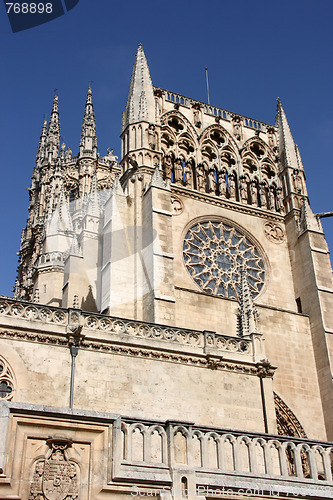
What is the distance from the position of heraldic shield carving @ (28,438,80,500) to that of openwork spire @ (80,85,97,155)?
37.4 meters

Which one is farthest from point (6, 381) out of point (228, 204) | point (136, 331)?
point (228, 204)

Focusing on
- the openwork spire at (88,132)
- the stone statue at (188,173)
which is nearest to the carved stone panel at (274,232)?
the stone statue at (188,173)

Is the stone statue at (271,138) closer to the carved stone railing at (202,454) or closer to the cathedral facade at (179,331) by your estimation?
the cathedral facade at (179,331)

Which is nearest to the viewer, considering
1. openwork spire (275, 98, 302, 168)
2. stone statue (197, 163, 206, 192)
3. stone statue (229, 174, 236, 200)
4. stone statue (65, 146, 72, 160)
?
stone statue (197, 163, 206, 192)

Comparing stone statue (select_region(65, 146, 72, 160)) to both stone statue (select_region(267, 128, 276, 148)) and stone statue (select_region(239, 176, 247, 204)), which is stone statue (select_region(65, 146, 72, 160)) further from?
stone statue (select_region(239, 176, 247, 204))

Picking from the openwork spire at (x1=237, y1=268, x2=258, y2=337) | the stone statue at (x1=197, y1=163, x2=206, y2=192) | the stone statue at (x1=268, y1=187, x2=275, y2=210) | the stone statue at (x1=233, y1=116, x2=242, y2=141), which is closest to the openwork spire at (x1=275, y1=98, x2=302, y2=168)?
the stone statue at (x1=268, y1=187, x2=275, y2=210)

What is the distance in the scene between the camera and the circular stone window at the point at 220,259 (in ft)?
74.4

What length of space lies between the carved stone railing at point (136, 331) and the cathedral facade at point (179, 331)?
0.14 ft

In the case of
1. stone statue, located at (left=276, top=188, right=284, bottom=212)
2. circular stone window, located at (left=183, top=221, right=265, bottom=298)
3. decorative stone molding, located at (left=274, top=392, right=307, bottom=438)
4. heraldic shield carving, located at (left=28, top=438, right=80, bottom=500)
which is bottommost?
heraldic shield carving, located at (left=28, top=438, right=80, bottom=500)

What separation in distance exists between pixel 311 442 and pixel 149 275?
11.2 m

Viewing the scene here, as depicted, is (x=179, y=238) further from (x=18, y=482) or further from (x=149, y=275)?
(x=18, y=482)

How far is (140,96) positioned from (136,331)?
39.4ft

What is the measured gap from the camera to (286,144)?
27.5 m

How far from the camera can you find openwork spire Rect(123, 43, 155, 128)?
24361 millimetres
